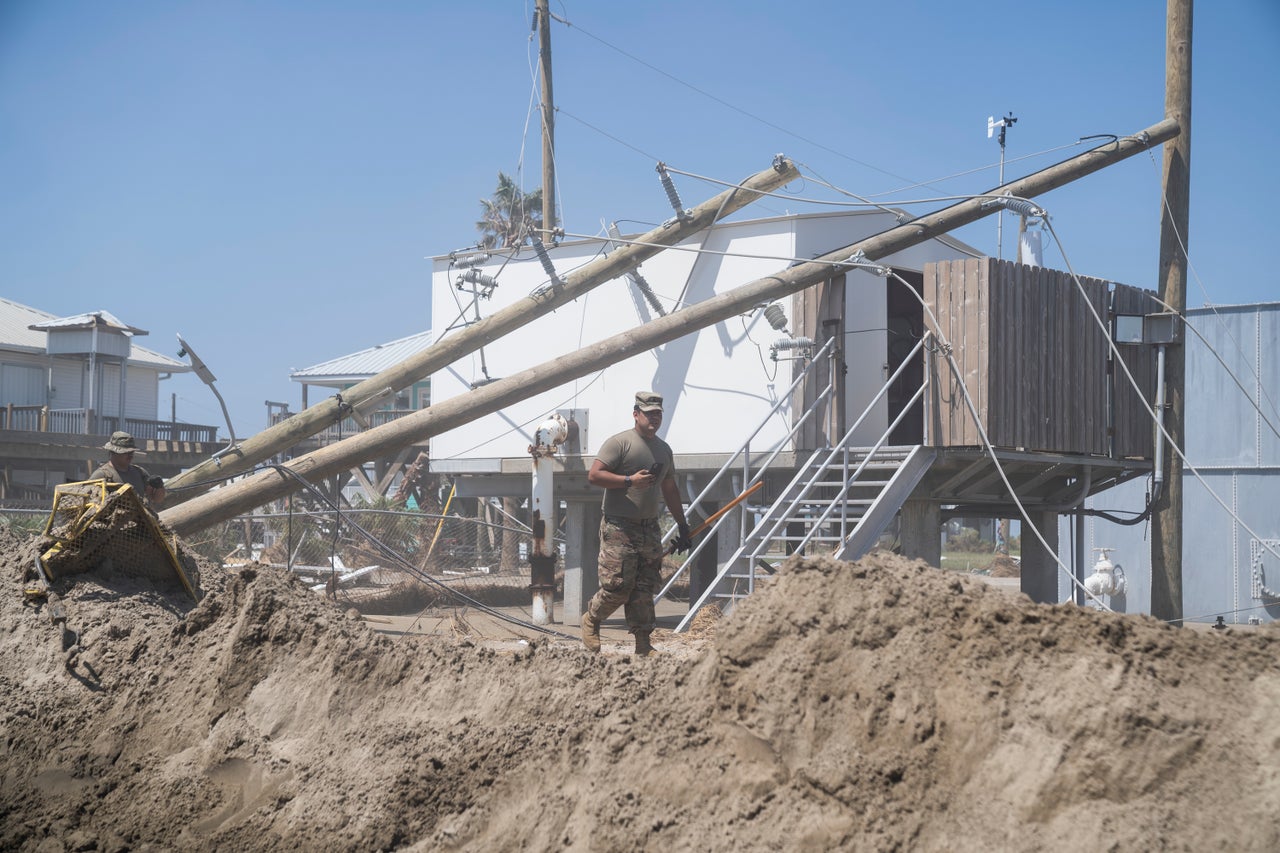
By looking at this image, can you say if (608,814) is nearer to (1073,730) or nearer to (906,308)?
(1073,730)

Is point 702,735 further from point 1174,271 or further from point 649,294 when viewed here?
point 1174,271

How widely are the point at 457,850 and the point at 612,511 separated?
3480 mm

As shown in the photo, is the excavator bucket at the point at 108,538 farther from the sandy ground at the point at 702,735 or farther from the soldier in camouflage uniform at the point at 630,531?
the soldier in camouflage uniform at the point at 630,531

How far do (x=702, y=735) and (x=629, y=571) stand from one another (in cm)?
319

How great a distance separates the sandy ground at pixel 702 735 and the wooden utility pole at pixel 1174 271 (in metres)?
8.76

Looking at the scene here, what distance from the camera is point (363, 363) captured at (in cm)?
3238

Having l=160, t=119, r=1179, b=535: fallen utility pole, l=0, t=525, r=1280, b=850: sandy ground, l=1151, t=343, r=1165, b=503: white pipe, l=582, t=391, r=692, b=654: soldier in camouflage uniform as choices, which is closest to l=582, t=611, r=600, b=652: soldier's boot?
l=582, t=391, r=692, b=654: soldier in camouflage uniform

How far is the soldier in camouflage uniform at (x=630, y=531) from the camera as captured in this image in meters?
7.61

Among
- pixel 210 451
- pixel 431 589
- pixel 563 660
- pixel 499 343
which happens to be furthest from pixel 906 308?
pixel 210 451

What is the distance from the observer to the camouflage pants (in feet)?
25.0

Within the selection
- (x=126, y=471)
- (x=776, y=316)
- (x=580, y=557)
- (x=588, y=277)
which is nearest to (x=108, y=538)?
(x=126, y=471)

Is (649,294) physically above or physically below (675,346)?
above

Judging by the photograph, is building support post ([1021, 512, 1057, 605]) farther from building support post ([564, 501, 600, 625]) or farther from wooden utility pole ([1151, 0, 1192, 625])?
building support post ([564, 501, 600, 625])

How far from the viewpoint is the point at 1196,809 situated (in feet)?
11.4
